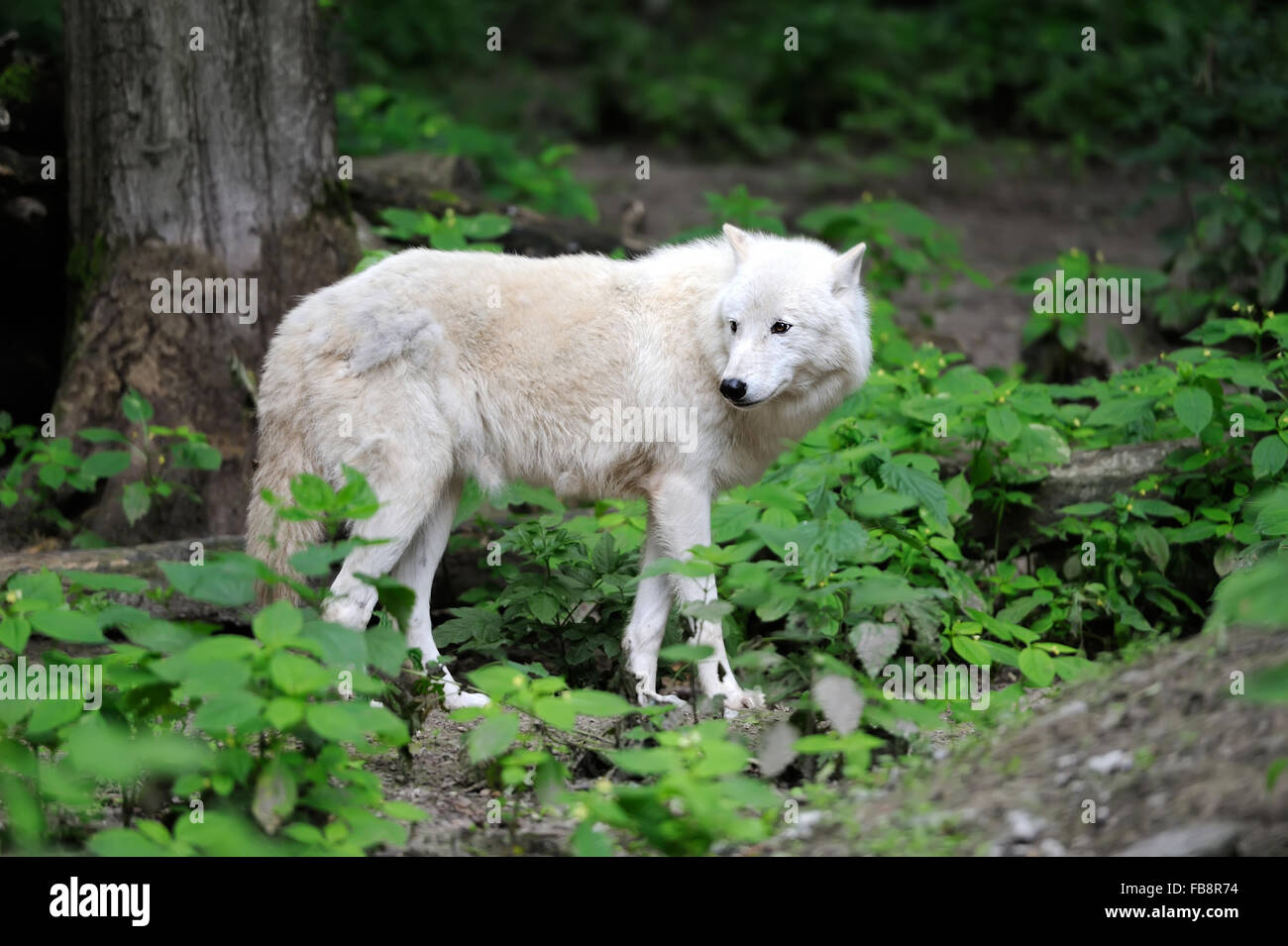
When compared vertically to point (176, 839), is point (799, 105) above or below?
above

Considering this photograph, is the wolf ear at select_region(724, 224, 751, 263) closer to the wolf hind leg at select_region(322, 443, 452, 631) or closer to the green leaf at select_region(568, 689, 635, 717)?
the wolf hind leg at select_region(322, 443, 452, 631)

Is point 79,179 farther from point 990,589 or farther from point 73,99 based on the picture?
point 990,589

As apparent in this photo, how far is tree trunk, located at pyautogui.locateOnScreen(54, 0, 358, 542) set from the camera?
6.30 meters

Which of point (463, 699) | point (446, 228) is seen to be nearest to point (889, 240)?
point (446, 228)

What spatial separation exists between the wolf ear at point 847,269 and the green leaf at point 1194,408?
1.70 m

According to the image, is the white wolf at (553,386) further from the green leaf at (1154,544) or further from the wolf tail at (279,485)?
the green leaf at (1154,544)

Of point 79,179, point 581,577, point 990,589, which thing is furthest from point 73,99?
point 990,589

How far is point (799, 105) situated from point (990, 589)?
1099 cm

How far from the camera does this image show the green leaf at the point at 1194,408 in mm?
5742

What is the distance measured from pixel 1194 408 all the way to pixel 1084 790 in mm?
2900

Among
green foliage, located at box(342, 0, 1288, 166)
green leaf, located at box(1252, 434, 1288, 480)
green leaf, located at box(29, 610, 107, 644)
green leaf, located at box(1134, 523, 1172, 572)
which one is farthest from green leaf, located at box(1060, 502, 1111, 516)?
green foliage, located at box(342, 0, 1288, 166)

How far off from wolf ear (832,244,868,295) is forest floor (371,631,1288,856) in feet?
6.44

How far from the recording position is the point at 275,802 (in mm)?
3490

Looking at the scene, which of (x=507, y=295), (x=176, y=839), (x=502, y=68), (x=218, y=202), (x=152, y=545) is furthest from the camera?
(x=502, y=68)
